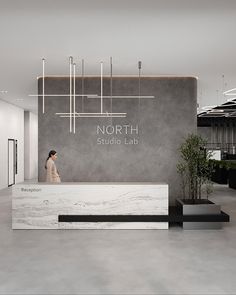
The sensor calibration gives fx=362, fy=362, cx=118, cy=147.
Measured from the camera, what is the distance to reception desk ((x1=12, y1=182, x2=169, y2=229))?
7.36m

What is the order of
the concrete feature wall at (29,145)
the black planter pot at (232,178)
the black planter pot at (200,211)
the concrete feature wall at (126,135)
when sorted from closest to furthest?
the black planter pot at (200,211) < the concrete feature wall at (126,135) < the black planter pot at (232,178) < the concrete feature wall at (29,145)

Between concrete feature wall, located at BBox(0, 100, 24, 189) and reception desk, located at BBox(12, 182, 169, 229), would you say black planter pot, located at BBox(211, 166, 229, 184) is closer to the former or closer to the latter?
concrete feature wall, located at BBox(0, 100, 24, 189)

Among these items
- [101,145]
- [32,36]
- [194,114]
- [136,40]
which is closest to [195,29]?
[136,40]

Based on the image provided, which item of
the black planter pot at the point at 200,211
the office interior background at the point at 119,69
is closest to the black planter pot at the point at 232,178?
the office interior background at the point at 119,69

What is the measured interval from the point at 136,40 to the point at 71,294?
14.7 feet

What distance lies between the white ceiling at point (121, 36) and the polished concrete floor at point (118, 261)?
3.61 metres

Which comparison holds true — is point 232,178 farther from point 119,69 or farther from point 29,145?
point 29,145

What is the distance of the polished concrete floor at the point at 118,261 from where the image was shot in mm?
4324

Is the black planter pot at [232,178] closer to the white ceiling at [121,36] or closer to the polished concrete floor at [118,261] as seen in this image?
the white ceiling at [121,36]

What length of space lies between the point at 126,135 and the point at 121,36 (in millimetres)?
3871

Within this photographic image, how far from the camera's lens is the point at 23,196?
740 centimetres

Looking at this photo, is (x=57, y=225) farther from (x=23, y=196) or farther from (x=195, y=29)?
(x=195, y=29)

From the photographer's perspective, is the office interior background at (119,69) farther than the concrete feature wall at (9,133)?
No

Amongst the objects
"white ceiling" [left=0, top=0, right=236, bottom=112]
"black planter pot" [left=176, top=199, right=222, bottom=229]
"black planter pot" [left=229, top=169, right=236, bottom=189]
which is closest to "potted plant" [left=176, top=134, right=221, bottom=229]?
"black planter pot" [left=176, top=199, right=222, bottom=229]
